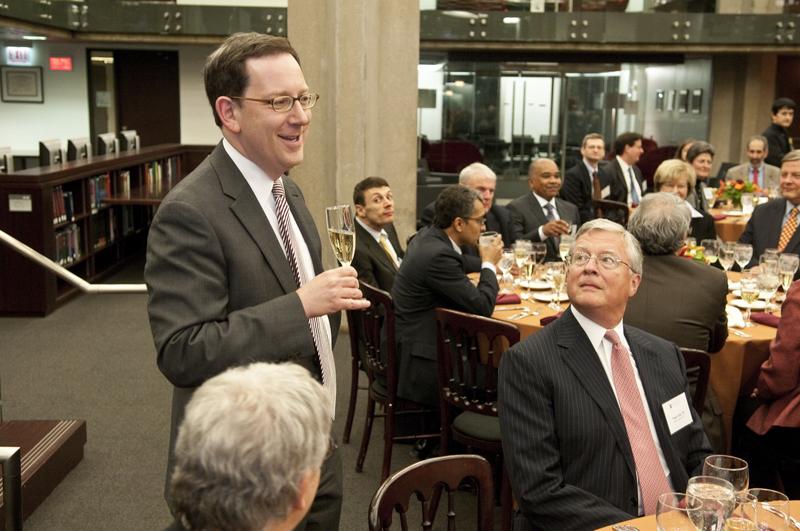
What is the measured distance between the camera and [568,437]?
2580 mm

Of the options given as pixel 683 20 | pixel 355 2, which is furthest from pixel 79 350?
pixel 683 20

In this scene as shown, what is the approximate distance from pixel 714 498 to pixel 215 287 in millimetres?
1175

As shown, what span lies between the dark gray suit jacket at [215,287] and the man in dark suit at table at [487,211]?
3477 mm

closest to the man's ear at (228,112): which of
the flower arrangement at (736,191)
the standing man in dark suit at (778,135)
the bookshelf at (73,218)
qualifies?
the bookshelf at (73,218)

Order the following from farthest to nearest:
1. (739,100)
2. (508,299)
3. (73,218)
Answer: (739,100), (73,218), (508,299)

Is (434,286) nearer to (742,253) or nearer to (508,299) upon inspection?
(508,299)

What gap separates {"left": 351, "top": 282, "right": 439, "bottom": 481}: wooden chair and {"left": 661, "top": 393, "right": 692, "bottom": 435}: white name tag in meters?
1.74

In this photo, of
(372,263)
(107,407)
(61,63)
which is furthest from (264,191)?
(61,63)

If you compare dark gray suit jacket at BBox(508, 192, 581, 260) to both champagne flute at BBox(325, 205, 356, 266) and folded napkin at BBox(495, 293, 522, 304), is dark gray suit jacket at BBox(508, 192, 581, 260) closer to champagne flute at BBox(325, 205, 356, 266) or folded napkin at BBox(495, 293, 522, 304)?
folded napkin at BBox(495, 293, 522, 304)

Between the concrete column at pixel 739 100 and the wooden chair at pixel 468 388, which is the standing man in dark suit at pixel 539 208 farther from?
the concrete column at pixel 739 100

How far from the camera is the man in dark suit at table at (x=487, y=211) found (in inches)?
227

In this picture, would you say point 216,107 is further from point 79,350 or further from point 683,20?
point 683,20

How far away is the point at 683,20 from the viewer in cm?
1294

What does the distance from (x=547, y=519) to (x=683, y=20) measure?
11.8 m
